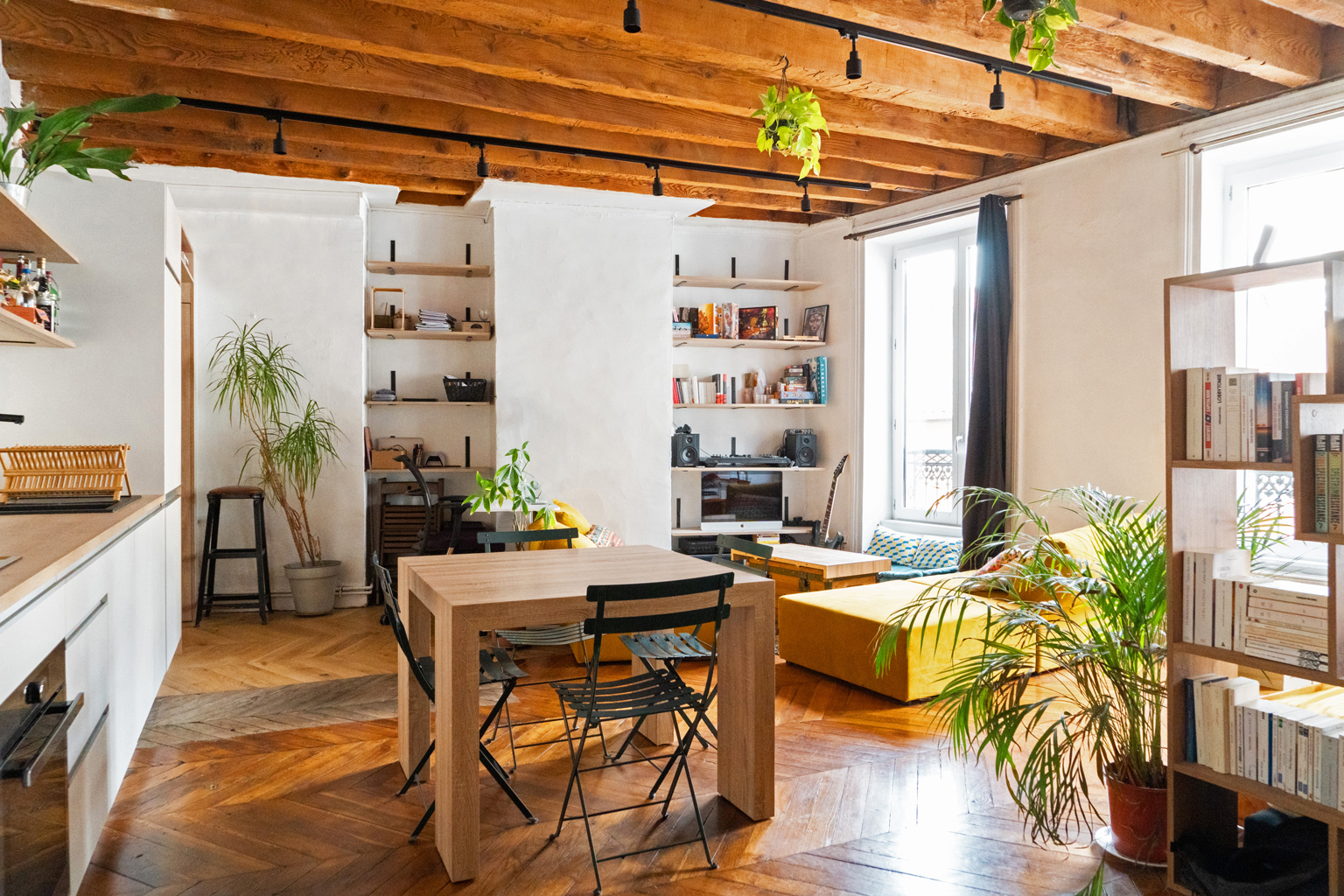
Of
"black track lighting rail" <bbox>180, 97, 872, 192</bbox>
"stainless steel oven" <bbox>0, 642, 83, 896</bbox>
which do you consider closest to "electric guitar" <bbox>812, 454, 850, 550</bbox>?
"black track lighting rail" <bbox>180, 97, 872, 192</bbox>

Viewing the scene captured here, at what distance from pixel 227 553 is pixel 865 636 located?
4187 mm

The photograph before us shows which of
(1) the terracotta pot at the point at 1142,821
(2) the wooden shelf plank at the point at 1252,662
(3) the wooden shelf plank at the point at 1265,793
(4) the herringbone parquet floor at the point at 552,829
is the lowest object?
(4) the herringbone parquet floor at the point at 552,829

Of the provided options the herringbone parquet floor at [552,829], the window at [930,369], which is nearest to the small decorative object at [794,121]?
the herringbone parquet floor at [552,829]

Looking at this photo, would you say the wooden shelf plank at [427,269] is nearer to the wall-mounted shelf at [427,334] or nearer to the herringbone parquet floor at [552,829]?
the wall-mounted shelf at [427,334]

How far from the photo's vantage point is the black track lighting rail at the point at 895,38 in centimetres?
357

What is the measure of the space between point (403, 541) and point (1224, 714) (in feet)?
17.5

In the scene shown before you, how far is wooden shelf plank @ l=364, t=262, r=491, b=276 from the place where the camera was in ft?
22.2

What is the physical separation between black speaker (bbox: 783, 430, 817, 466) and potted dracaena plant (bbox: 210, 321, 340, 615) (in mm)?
3577

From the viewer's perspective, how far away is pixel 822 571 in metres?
5.70

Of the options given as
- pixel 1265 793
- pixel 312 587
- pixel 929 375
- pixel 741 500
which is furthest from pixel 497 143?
pixel 1265 793

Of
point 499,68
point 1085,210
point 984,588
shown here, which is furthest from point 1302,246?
point 499,68

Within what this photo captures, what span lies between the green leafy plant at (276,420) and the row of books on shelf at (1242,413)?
526 centimetres

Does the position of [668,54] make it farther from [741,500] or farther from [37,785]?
[741,500]

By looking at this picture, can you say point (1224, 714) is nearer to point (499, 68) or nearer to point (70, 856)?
point (70, 856)
